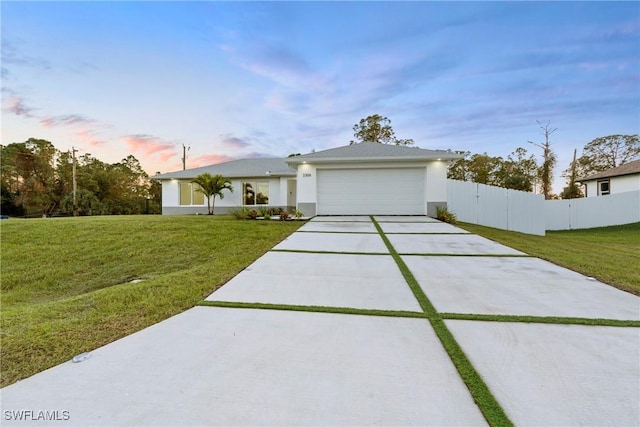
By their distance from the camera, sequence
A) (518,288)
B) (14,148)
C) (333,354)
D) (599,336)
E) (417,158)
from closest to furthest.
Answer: (333,354)
(599,336)
(518,288)
(417,158)
(14,148)

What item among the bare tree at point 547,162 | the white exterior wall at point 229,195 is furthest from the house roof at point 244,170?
the bare tree at point 547,162

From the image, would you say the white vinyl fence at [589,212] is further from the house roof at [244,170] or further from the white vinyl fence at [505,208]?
the house roof at [244,170]

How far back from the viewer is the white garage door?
1186cm

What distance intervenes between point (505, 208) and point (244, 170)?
559 inches

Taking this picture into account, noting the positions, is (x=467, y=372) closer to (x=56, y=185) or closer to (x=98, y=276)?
(x=98, y=276)

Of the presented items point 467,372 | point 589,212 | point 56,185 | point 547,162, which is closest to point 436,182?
point 589,212

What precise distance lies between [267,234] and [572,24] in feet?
43.6

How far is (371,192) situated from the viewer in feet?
39.5

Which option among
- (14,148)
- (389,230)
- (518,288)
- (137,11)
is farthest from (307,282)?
(14,148)

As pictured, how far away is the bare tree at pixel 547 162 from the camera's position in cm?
2405

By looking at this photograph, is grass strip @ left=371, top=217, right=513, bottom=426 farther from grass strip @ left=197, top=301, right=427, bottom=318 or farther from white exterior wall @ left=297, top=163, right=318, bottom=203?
white exterior wall @ left=297, top=163, right=318, bottom=203

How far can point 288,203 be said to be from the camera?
1659 cm

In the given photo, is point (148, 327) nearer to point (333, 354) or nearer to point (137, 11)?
point (333, 354)

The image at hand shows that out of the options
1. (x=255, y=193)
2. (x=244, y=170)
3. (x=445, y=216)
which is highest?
(x=244, y=170)
